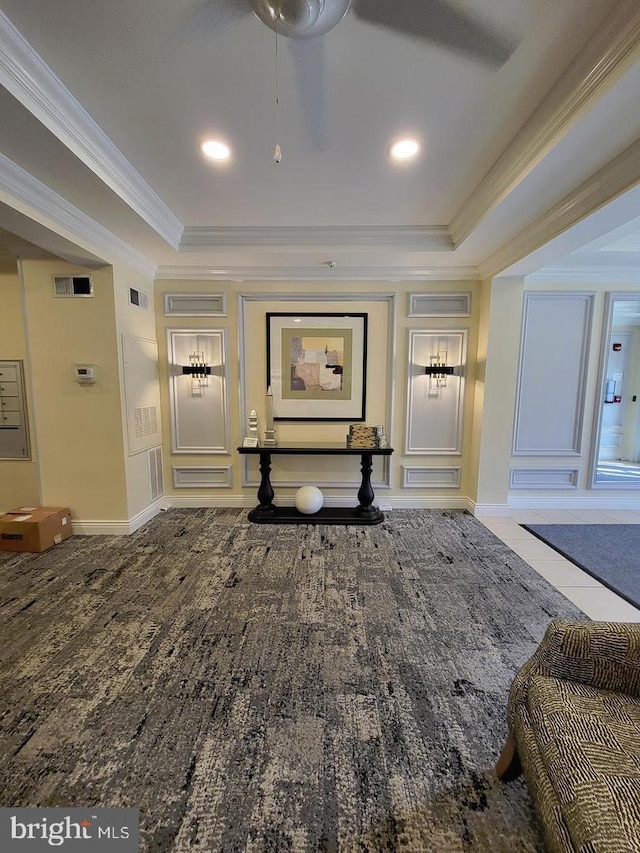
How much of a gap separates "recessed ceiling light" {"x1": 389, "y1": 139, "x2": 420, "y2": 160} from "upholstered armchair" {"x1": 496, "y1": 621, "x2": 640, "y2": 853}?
2.52 metres

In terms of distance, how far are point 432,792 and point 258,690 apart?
812 mm

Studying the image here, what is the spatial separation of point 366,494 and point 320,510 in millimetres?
564

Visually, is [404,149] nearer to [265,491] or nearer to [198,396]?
[198,396]

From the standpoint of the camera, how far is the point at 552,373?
386cm

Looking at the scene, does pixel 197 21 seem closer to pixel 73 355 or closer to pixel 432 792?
pixel 73 355

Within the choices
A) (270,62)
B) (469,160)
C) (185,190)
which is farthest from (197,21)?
(469,160)

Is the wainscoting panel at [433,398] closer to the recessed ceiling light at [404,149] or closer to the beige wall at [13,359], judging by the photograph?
the recessed ceiling light at [404,149]

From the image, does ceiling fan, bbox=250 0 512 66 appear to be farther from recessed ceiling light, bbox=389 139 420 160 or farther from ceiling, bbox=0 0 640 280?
recessed ceiling light, bbox=389 139 420 160

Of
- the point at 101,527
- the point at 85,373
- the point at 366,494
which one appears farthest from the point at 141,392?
the point at 366,494

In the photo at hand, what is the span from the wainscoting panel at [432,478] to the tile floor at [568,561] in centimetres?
51

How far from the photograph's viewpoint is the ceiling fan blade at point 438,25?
1.29 meters

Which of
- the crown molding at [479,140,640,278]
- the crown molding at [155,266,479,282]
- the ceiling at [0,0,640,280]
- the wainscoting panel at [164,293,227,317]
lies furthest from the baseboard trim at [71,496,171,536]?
the crown molding at [479,140,640,278]

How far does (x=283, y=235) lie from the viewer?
313cm

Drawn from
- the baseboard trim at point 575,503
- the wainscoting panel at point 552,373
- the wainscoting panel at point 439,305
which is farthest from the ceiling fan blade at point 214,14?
the baseboard trim at point 575,503
